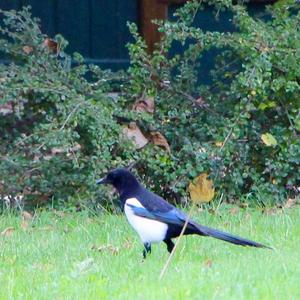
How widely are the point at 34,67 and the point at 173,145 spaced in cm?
153

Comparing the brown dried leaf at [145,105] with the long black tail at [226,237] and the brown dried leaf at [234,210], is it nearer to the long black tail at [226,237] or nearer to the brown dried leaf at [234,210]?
the brown dried leaf at [234,210]

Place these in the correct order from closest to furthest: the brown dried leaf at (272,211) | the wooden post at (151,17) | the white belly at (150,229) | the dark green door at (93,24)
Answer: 1. the white belly at (150,229)
2. the brown dried leaf at (272,211)
3. the wooden post at (151,17)
4. the dark green door at (93,24)

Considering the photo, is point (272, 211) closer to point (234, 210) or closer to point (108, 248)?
point (234, 210)

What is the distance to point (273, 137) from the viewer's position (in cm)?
1042

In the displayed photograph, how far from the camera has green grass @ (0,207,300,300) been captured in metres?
Result: 6.29

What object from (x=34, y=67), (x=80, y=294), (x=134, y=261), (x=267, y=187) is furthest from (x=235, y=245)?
(x=34, y=67)

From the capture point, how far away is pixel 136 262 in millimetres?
7293

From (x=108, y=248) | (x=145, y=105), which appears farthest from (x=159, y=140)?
(x=108, y=248)

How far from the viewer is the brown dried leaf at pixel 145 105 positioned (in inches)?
417

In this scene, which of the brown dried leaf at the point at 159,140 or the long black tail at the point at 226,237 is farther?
the brown dried leaf at the point at 159,140

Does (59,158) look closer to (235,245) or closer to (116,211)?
(116,211)

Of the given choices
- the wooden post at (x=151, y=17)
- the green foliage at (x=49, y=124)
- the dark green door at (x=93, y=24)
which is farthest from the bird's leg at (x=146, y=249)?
the dark green door at (x=93, y=24)

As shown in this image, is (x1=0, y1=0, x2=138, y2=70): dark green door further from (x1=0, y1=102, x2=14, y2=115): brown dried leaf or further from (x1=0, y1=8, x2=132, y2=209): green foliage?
(x1=0, y1=102, x2=14, y2=115): brown dried leaf

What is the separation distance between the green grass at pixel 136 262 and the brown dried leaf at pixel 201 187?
2.53 ft
